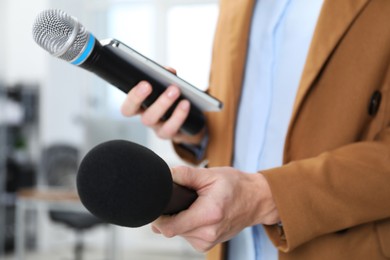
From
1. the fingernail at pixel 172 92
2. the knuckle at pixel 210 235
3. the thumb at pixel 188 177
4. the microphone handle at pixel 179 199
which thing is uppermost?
the fingernail at pixel 172 92

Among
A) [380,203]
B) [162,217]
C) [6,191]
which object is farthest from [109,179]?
[6,191]

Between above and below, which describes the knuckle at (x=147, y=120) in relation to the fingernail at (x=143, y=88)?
below

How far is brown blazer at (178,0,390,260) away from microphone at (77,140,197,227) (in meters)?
0.24

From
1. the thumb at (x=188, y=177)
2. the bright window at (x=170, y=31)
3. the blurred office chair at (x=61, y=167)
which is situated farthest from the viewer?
the bright window at (x=170, y=31)

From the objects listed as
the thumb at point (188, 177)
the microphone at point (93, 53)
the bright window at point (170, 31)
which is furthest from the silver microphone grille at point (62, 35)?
the bright window at point (170, 31)

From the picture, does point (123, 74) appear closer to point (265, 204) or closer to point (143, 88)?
point (143, 88)

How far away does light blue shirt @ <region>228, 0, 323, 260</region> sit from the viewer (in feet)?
2.82

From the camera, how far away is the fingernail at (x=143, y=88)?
2.80 ft

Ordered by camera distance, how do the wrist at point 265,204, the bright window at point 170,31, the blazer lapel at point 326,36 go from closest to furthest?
the wrist at point 265,204, the blazer lapel at point 326,36, the bright window at point 170,31

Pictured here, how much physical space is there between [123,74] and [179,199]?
32 centimetres

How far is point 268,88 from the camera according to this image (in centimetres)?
90

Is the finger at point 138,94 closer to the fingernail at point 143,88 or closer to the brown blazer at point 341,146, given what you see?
the fingernail at point 143,88

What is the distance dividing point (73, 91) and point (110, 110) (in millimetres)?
551

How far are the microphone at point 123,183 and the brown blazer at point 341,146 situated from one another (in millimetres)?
237
